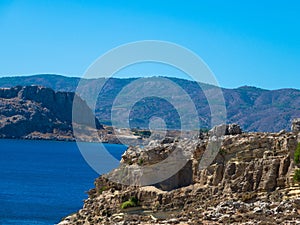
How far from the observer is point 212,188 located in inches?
2089

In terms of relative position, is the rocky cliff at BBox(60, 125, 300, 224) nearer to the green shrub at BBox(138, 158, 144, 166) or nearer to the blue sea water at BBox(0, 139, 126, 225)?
the green shrub at BBox(138, 158, 144, 166)

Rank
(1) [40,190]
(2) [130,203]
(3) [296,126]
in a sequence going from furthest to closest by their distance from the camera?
(1) [40,190] → (3) [296,126] → (2) [130,203]

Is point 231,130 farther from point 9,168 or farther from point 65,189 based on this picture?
point 9,168

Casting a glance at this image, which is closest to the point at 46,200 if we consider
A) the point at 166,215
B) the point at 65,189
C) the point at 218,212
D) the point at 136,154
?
the point at 65,189

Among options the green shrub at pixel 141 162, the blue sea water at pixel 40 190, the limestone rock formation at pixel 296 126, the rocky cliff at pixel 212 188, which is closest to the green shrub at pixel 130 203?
the rocky cliff at pixel 212 188

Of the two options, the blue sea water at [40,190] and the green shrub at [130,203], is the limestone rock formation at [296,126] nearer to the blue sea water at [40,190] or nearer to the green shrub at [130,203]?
the green shrub at [130,203]

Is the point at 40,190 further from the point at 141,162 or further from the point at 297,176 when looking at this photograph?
the point at 297,176

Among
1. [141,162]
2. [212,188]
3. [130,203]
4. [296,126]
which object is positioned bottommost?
[130,203]

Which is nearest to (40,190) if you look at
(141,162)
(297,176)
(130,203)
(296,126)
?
(141,162)

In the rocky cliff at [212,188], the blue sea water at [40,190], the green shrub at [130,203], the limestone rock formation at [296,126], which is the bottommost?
the blue sea water at [40,190]

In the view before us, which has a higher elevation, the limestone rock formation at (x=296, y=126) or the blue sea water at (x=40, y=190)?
the limestone rock formation at (x=296, y=126)

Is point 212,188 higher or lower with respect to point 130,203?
higher

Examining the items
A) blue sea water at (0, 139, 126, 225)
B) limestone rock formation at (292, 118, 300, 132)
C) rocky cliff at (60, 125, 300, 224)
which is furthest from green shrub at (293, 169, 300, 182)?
blue sea water at (0, 139, 126, 225)

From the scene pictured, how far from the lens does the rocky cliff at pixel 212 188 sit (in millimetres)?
44375
